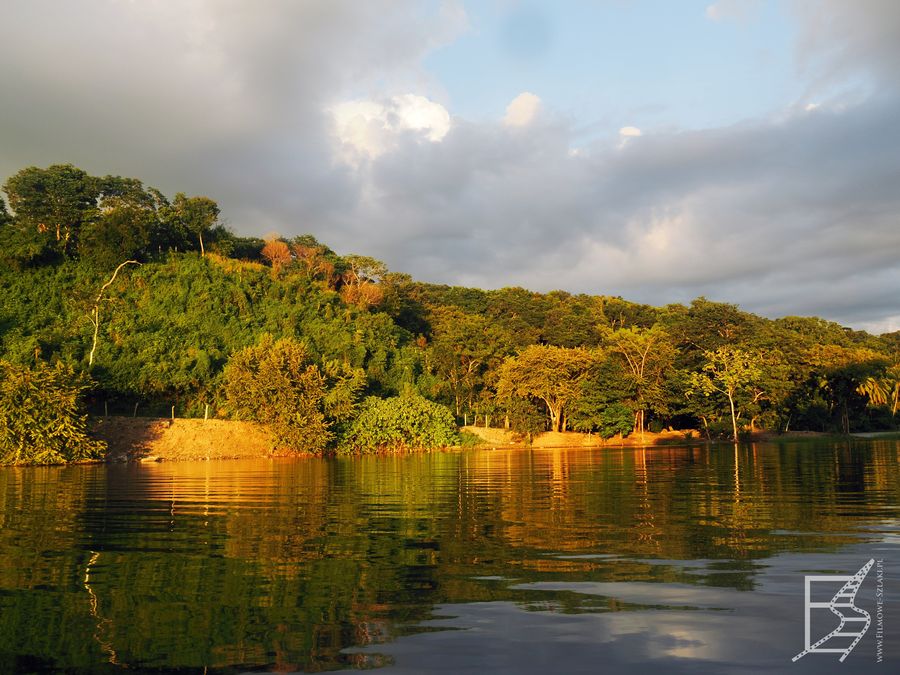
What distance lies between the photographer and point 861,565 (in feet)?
26.9

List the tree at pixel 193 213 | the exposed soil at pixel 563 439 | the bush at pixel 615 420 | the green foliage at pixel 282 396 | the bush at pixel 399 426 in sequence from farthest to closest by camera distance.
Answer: the tree at pixel 193 213
the bush at pixel 615 420
the exposed soil at pixel 563 439
the bush at pixel 399 426
the green foliage at pixel 282 396

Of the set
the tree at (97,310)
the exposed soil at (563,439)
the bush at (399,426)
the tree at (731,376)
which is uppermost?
the tree at (97,310)

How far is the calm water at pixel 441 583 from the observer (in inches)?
215

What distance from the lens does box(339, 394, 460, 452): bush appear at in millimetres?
48125

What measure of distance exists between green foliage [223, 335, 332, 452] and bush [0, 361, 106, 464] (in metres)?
9.75

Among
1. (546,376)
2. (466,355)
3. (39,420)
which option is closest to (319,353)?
(466,355)

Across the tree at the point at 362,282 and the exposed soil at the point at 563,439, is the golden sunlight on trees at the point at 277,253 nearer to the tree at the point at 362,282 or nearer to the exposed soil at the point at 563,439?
the tree at the point at 362,282

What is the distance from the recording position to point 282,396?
147 feet

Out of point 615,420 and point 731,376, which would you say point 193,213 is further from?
point 731,376

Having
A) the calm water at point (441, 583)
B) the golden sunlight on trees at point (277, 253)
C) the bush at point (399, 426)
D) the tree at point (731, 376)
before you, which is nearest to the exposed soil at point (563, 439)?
the tree at point (731, 376)

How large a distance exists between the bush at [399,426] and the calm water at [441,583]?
31.7 m

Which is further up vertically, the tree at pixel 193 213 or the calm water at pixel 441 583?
the tree at pixel 193 213

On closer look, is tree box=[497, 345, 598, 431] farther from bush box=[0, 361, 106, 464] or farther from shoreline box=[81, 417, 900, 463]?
bush box=[0, 361, 106, 464]

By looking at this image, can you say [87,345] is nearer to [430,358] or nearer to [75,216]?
[75,216]
